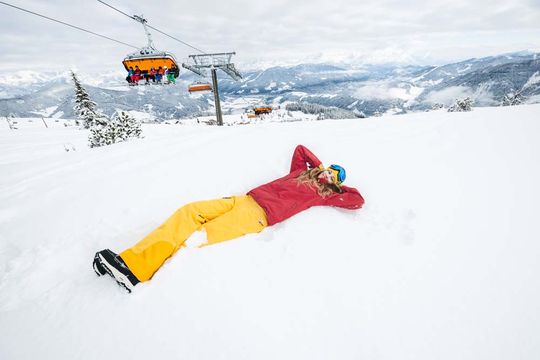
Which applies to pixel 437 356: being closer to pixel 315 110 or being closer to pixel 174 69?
pixel 174 69

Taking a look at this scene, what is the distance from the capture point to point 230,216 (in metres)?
3.65

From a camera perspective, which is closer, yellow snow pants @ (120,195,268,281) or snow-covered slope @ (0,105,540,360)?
snow-covered slope @ (0,105,540,360)

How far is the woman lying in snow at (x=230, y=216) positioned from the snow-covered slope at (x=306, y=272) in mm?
149

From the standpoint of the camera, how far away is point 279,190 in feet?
13.3

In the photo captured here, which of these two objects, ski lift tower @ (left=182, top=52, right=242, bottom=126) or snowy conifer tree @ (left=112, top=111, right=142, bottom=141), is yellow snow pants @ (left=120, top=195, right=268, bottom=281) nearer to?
snowy conifer tree @ (left=112, top=111, right=142, bottom=141)

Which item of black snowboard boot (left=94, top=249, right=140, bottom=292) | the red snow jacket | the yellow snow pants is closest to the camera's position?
black snowboard boot (left=94, top=249, right=140, bottom=292)

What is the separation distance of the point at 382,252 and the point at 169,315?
102 inches

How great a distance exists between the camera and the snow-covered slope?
2.33 metres

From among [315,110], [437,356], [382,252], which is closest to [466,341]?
[437,356]

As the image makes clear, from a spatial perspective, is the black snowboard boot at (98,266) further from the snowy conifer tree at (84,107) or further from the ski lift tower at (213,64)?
the snowy conifer tree at (84,107)

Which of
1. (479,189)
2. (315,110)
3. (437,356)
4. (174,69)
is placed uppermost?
(174,69)

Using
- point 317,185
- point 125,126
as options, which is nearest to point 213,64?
point 125,126

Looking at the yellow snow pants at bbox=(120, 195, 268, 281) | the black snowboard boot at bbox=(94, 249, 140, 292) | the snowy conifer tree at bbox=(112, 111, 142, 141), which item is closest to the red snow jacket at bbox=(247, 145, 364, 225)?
the yellow snow pants at bbox=(120, 195, 268, 281)

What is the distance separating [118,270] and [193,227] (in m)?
0.95
